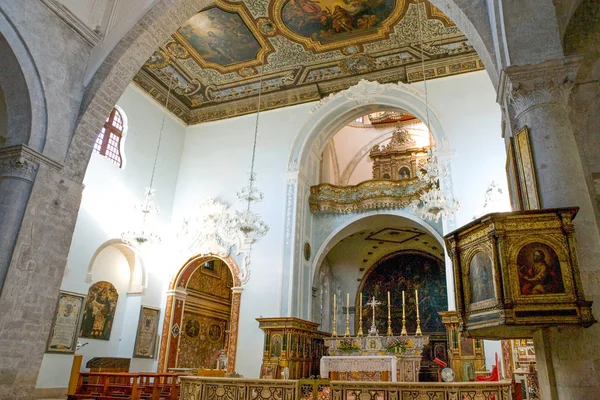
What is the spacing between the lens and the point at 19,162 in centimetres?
671

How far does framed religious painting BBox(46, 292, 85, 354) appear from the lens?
1055 cm

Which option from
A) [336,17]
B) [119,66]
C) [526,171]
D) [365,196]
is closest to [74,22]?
[119,66]

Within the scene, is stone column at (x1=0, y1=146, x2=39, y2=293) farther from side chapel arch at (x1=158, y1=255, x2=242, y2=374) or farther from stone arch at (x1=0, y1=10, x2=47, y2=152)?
side chapel arch at (x1=158, y1=255, x2=242, y2=374)

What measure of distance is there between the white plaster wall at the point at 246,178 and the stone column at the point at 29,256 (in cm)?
678

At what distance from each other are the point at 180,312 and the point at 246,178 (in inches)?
187

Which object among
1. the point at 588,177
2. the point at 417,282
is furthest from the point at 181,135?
the point at 588,177

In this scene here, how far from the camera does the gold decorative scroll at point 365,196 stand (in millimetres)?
13578

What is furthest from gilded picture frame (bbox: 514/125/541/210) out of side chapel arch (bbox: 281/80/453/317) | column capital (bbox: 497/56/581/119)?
side chapel arch (bbox: 281/80/453/317)

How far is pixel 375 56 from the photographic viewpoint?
13852 millimetres

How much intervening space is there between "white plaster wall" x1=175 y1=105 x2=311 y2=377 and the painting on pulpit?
5511 mm

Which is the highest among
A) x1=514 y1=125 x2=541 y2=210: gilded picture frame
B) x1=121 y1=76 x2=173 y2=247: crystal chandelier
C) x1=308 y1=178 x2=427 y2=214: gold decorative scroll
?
x1=308 y1=178 x2=427 y2=214: gold decorative scroll

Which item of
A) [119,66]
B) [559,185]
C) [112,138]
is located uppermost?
[112,138]

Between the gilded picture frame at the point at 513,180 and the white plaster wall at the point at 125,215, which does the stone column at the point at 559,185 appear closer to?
the gilded picture frame at the point at 513,180

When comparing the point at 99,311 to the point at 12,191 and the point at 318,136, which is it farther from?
the point at 318,136
